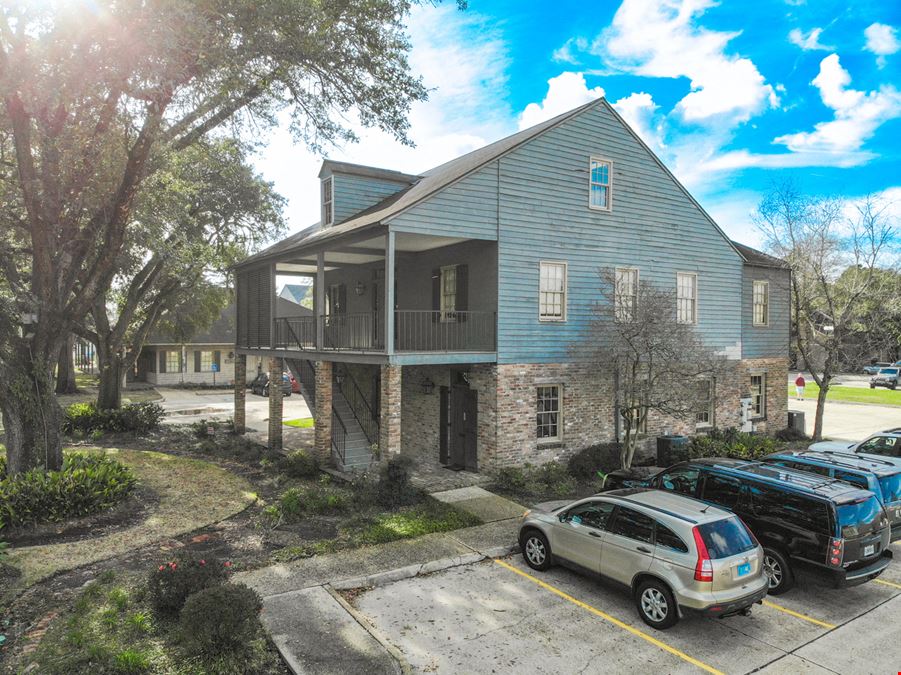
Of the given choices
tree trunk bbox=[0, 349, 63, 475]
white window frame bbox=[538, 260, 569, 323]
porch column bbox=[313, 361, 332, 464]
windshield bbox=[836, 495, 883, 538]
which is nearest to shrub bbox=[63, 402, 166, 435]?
tree trunk bbox=[0, 349, 63, 475]

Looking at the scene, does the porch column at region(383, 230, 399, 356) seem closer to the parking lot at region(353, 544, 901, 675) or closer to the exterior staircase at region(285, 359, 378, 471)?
the exterior staircase at region(285, 359, 378, 471)

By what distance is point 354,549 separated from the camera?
33.2ft

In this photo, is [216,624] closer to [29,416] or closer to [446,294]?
[29,416]

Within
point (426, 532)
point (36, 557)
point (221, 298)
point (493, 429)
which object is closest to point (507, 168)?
point (493, 429)

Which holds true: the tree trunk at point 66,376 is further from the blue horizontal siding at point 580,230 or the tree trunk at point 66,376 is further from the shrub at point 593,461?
the shrub at point 593,461

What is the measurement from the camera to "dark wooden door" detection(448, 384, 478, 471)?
52.8 ft

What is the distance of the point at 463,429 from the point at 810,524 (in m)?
9.44

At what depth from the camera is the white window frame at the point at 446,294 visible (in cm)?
1702

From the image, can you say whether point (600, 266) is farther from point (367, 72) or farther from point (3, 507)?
point (3, 507)

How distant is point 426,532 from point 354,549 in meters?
1.55

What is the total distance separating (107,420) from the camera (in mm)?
23062

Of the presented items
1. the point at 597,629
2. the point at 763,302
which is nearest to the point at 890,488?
the point at 597,629

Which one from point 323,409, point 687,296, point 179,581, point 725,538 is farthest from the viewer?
point 687,296

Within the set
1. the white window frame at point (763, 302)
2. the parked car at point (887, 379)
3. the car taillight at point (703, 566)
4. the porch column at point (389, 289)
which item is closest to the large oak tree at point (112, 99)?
the porch column at point (389, 289)
